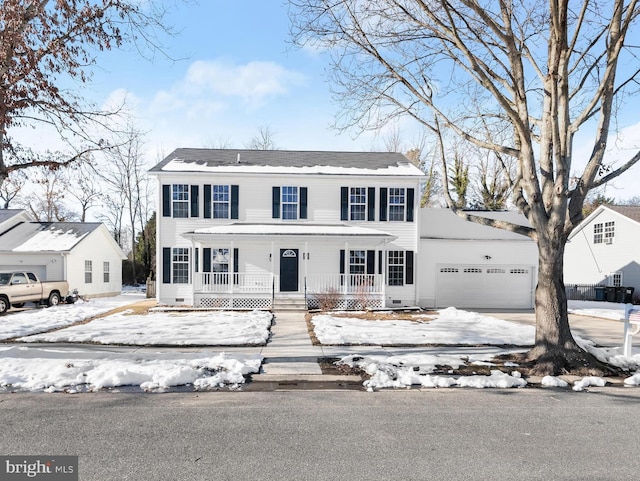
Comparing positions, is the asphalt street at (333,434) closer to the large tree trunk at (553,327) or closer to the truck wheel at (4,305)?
the large tree trunk at (553,327)

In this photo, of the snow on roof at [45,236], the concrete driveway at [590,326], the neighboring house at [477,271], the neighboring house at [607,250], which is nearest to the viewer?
the concrete driveway at [590,326]

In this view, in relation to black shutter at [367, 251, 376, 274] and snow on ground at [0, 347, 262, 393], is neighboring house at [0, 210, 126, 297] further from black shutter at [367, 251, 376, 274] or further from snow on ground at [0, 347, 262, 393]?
snow on ground at [0, 347, 262, 393]

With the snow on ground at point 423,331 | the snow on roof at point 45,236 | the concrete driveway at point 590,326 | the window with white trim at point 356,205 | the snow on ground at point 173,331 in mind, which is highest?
the window with white trim at point 356,205

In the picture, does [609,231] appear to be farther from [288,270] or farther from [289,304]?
[289,304]

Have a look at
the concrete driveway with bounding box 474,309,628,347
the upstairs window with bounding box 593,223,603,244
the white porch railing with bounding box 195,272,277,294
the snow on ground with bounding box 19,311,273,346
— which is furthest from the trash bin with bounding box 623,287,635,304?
the snow on ground with bounding box 19,311,273,346

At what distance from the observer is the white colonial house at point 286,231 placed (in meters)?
18.0

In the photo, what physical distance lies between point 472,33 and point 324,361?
748cm

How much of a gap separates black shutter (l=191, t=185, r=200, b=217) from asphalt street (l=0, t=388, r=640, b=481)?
43.5 feet

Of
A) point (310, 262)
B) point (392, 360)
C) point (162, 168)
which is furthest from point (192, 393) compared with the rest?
point (162, 168)

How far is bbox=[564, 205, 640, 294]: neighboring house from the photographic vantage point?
82.2 ft

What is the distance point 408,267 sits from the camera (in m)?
19.6

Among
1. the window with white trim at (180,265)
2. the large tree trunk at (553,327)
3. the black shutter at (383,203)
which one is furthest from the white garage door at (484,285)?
the large tree trunk at (553,327)

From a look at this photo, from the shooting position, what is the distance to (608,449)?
→ 446cm

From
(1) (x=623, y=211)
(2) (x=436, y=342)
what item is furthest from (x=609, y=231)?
(2) (x=436, y=342)
